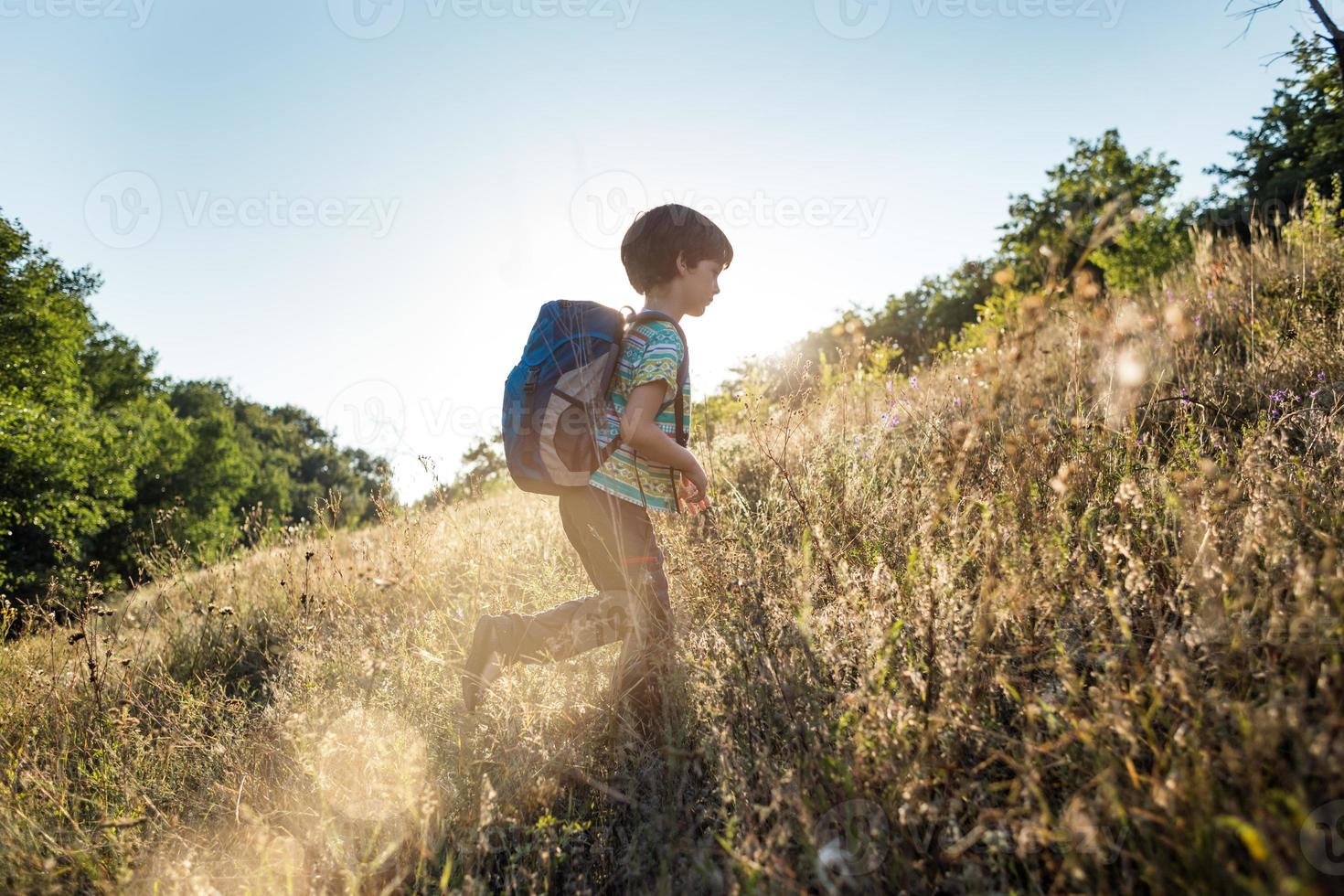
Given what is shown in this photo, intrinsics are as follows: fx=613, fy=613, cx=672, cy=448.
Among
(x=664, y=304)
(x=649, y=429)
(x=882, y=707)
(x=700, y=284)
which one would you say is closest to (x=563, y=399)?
(x=649, y=429)

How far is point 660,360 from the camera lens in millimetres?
2146

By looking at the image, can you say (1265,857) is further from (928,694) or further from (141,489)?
(141,489)

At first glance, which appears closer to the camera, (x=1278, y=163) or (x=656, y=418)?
(x=656, y=418)

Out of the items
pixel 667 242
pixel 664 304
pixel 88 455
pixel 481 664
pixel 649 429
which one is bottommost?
pixel 481 664

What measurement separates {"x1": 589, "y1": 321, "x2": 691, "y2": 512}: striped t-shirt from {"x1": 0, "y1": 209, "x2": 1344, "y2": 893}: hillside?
361 millimetres

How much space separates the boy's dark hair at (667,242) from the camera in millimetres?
2346

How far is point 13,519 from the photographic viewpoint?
47.3 feet

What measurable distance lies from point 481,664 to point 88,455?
19.8m

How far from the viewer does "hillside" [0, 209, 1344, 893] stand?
1.20 m

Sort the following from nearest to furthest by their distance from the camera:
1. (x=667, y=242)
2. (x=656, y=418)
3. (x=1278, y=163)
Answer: (x=656, y=418), (x=667, y=242), (x=1278, y=163)

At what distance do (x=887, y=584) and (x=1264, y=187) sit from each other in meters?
30.6

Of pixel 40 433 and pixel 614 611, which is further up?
pixel 40 433

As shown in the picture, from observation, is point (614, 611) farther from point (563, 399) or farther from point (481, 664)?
point (563, 399)

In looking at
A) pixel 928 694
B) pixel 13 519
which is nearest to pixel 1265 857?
pixel 928 694
